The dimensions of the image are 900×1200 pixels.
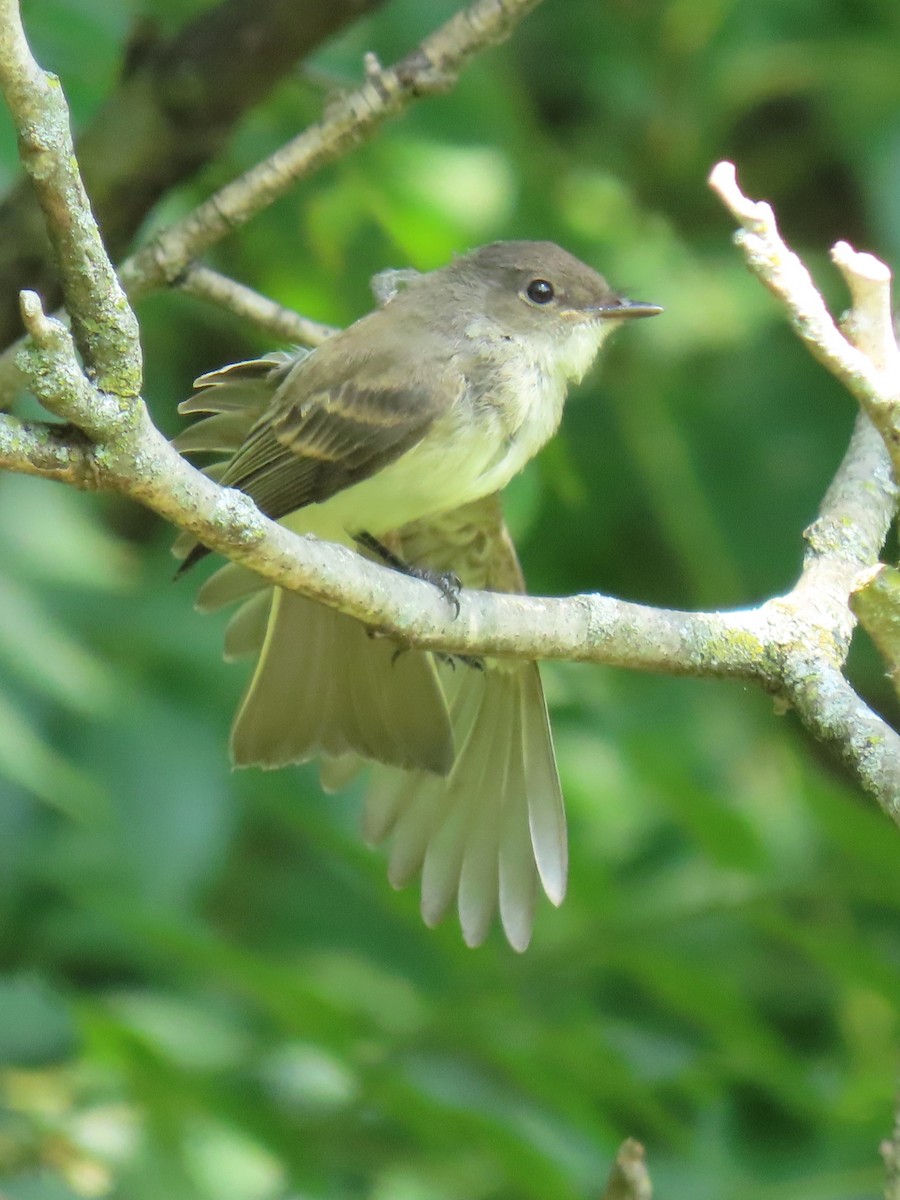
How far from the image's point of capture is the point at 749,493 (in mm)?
4781

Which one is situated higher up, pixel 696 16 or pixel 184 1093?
pixel 696 16

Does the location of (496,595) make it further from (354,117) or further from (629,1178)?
(354,117)

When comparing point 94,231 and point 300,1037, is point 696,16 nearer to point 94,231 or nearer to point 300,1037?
point 300,1037

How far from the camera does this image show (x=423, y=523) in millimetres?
3523

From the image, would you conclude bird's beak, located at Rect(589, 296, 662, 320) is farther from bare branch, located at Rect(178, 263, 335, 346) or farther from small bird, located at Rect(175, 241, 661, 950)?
bare branch, located at Rect(178, 263, 335, 346)

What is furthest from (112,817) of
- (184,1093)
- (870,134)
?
(870,134)

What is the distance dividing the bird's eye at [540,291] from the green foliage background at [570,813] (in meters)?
0.31

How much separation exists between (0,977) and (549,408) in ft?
5.09

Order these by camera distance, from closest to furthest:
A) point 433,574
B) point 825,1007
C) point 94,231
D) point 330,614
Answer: point 94,231 < point 433,574 < point 330,614 < point 825,1007

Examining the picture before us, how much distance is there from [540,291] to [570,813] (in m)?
1.15

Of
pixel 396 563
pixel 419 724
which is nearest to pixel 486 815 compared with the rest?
pixel 419 724

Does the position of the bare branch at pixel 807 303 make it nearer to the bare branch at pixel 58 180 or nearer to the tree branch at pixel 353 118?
the bare branch at pixel 58 180

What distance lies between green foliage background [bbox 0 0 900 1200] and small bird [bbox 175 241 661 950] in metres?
0.17

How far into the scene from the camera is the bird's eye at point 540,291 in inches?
142
